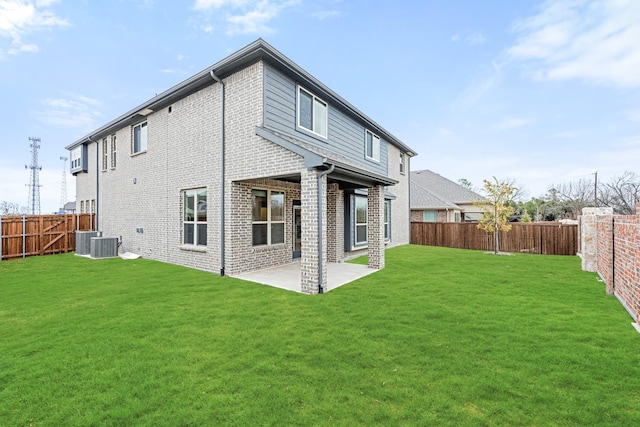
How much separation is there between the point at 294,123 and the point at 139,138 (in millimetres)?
7534

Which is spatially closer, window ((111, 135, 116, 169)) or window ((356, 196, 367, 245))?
window ((356, 196, 367, 245))

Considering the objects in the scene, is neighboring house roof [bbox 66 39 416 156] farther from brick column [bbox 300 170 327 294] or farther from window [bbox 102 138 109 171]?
brick column [bbox 300 170 327 294]

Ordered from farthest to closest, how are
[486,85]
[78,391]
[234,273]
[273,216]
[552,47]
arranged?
[486,85] → [552,47] → [273,216] → [234,273] → [78,391]

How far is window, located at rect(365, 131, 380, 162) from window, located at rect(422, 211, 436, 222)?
931 centimetres

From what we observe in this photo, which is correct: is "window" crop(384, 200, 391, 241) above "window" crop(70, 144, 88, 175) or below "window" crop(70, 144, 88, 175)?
below

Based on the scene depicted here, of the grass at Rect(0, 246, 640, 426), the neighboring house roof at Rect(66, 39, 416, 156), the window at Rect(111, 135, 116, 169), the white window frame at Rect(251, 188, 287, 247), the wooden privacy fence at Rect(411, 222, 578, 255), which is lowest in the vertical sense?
the grass at Rect(0, 246, 640, 426)

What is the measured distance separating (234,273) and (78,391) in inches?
217

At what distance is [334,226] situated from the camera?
11.2 metres

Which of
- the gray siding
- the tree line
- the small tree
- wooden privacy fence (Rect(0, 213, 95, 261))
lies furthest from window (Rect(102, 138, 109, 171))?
the tree line

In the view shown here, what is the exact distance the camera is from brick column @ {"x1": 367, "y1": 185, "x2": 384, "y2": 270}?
9.63m

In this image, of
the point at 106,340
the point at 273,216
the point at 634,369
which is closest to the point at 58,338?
the point at 106,340

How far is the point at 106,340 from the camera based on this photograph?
4.11 meters

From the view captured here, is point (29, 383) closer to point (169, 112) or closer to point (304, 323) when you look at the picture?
point (304, 323)

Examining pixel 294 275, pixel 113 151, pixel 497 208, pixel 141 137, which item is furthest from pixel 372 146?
pixel 113 151
